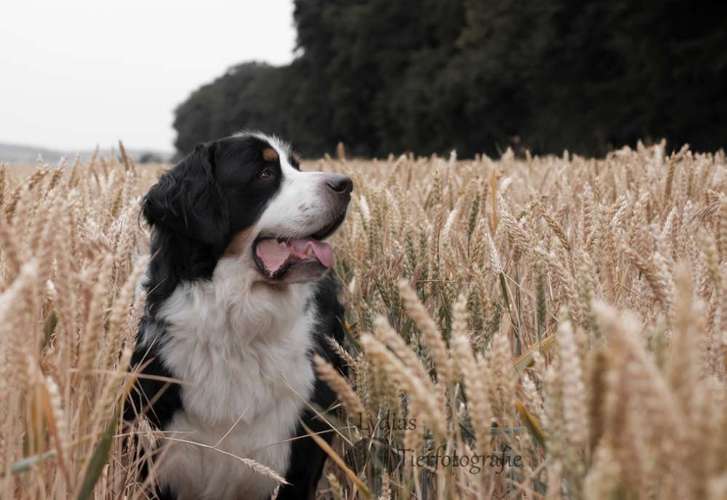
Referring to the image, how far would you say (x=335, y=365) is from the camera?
2584 mm

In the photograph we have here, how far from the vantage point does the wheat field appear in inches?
26.3

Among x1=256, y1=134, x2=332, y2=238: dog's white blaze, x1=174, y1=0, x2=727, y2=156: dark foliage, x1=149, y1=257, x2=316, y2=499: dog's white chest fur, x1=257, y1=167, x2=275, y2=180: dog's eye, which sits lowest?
x1=149, y1=257, x2=316, y2=499: dog's white chest fur

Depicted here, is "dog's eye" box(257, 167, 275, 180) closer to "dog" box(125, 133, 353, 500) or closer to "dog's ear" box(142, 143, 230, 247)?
"dog" box(125, 133, 353, 500)

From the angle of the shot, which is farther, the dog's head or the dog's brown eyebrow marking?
the dog's brown eyebrow marking

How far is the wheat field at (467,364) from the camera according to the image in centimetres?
67

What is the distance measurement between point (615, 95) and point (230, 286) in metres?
20.2

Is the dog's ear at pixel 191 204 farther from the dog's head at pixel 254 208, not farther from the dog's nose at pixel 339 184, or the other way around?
the dog's nose at pixel 339 184

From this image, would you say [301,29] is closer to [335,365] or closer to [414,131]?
[414,131]

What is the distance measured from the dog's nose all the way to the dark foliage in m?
10.4

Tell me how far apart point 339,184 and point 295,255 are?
0.31 metres

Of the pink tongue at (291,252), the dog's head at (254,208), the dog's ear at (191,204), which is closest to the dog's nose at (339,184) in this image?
the dog's head at (254,208)

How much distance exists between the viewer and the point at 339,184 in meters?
2.62

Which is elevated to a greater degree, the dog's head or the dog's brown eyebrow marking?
the dog's brown eyebrow marking

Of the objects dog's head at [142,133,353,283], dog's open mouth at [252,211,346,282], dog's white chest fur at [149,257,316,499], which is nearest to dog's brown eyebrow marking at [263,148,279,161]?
dog's head at [142,133,353,283]
